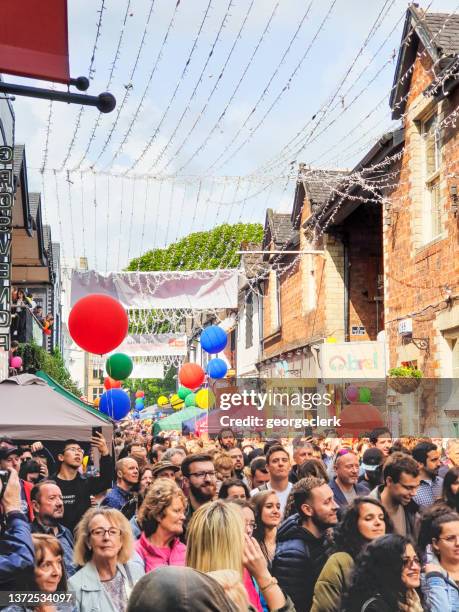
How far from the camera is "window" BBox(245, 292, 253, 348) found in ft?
119

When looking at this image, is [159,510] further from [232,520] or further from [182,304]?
[182,304]

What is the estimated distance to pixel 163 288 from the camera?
16500 mm

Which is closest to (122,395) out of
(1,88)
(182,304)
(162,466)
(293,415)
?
(182,304)

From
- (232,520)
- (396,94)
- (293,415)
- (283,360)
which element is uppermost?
(396,94)

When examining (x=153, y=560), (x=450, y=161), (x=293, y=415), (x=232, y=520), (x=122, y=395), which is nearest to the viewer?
(x=232, y=520)

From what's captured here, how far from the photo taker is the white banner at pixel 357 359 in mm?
15664

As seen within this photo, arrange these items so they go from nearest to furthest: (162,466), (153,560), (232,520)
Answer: (232,520) < (153,560) < (162,466)

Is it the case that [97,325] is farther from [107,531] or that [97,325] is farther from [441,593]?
[441,593]

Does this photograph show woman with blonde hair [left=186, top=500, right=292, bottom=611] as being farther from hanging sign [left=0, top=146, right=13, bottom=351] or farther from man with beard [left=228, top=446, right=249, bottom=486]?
hanging sign [left=0, top=146, right=13, bottom=351]

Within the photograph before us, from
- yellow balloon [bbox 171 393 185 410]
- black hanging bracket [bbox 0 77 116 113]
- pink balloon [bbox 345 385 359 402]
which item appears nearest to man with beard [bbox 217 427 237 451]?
pink balloon [bbox 345 385 359 402]

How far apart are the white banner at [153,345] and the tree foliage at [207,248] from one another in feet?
63.1

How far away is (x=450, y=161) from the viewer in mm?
13117

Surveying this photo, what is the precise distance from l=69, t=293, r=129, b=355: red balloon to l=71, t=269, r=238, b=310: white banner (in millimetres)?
3729

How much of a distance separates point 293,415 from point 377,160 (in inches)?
435
